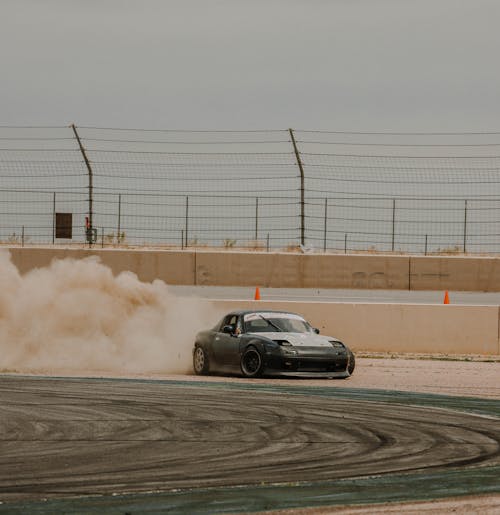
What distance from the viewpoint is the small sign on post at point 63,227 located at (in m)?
29.9

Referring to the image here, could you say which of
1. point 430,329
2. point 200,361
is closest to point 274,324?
point 200,361

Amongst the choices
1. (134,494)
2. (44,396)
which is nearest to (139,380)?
(44,396)

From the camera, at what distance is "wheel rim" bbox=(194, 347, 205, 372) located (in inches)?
787

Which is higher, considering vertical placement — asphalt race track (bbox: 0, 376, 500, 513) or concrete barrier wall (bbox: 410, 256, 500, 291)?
concrete barrier wall (bbox: 410, 256, 500, 291)

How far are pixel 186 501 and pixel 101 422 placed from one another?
4.55 m

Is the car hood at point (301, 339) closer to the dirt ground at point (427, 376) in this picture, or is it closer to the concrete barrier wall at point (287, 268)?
the dirt ground at point (427, 376)

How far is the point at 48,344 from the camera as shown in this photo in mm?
22422

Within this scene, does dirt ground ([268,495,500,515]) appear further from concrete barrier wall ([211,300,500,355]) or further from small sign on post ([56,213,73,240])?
small sign on post ([56,213,73,240])

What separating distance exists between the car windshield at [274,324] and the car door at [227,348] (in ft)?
0.75

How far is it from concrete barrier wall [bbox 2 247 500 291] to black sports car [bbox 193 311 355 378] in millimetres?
8848

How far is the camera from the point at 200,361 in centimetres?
2008

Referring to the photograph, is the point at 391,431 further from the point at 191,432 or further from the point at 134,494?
the point at 134,494

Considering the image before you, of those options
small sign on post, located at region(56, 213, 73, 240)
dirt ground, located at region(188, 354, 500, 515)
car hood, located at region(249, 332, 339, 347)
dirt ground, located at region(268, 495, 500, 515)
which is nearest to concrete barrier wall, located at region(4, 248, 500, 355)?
small sign on post, located at region(56, 213, 73, 240)

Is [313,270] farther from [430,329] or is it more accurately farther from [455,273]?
[430,329]
